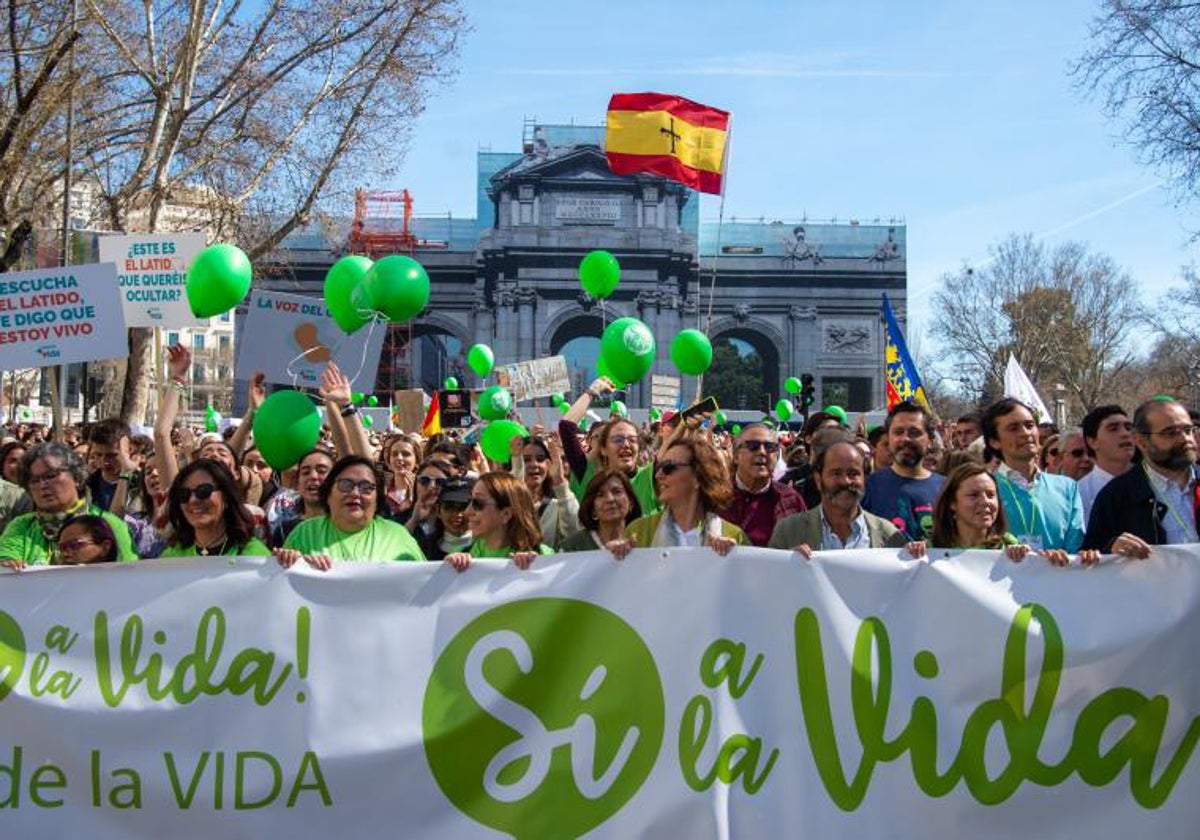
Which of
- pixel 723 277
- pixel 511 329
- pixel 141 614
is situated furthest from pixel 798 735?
pixel 723 277

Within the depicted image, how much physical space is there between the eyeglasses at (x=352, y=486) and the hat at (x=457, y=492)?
78 cm

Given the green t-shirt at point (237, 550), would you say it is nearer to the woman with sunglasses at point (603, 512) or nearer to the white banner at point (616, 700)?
the white banner at point (616, 700)

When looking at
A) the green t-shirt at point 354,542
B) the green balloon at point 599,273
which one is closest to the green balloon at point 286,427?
the green t-shirt at point 354,542

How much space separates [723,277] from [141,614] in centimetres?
5565

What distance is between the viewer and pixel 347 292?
241 inches

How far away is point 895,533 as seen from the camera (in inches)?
169

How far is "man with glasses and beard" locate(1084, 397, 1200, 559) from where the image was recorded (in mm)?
4453

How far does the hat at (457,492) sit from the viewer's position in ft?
16.9

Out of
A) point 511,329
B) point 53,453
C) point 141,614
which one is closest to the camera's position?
point 141,614

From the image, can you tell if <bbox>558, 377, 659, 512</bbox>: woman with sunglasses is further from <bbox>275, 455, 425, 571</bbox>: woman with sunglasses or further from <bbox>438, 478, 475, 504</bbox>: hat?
<bbox>275, 455, 425, 571</bbox>: woman with sunglasses

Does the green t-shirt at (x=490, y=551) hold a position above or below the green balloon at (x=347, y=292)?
below

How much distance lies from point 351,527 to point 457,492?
0.82 meters

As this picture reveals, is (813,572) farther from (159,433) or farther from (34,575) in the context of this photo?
(159,433)

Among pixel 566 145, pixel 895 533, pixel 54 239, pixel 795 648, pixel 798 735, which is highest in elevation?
pixel 566 145
